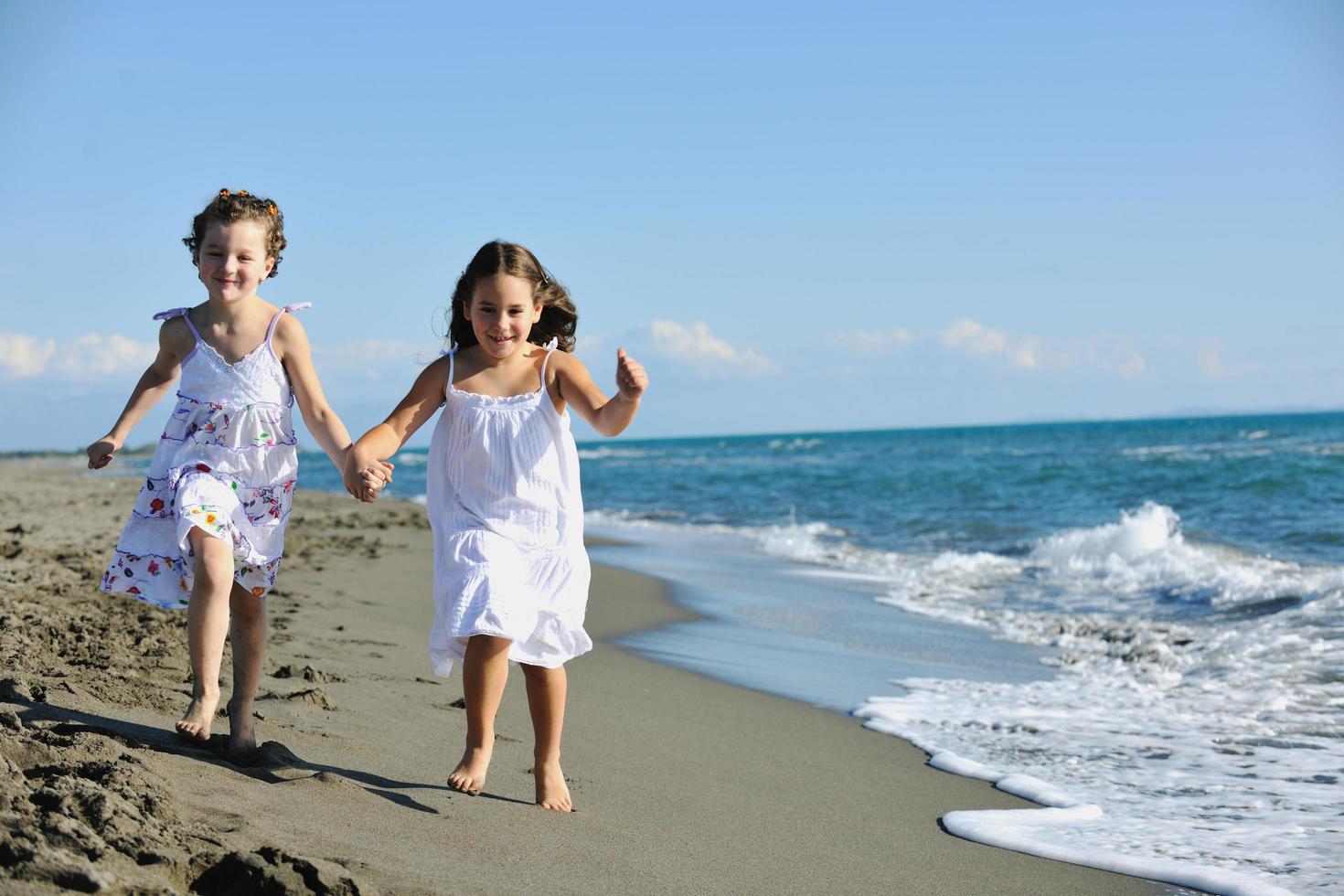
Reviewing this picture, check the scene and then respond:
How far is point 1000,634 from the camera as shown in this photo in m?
7.43

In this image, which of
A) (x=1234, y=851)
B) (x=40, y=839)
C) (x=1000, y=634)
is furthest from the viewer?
(x=1000, y=634)

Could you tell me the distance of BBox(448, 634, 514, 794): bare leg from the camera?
3027 millimetres

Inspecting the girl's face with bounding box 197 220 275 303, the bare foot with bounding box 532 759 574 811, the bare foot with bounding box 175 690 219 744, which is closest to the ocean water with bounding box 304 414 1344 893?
the bare foot with bounding box 532 759 574 811

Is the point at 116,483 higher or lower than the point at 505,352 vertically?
lower

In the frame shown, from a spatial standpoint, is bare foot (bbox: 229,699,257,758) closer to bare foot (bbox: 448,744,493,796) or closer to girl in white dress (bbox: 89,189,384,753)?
girl in white dress (bbox: 89,189,384,753)

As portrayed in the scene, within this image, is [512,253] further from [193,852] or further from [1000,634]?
[1000,634]

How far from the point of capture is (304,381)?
11.0 ft

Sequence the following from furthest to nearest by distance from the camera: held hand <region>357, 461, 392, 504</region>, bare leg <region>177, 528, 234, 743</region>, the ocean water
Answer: the ocean water, bare leg <region>177, 528, 234, 743</region>, held hand <region>357, 461, 392, 504</region>

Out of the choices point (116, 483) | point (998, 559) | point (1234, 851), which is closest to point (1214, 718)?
point (1234, 851)

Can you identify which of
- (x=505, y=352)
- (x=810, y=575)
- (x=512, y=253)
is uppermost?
(x=512, y=253)

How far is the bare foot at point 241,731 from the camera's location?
3042mm

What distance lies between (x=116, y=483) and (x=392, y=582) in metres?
16.7

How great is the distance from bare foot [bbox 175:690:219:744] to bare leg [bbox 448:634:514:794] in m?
0.67

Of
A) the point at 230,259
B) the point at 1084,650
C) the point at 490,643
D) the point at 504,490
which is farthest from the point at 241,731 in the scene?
the point at 1084,650
